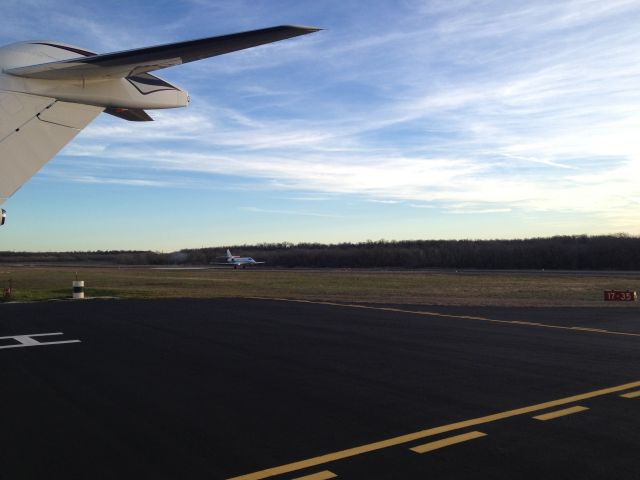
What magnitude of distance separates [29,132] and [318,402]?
5.13 meters

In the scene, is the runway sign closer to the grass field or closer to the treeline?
the grass field

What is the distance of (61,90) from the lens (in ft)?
22.9

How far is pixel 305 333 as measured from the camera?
13.1 metres

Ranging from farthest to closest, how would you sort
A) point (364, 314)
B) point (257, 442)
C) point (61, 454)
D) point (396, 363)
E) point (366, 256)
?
point (366, 256)
point (364, 314)
point (396, 363)
point (257, 442)
point (61, 454)

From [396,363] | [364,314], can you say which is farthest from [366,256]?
[396,363]

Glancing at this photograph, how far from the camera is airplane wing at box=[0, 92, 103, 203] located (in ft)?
22.0

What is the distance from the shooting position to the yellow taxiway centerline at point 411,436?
A: 16.2ft

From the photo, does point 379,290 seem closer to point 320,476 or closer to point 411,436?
point 411,436

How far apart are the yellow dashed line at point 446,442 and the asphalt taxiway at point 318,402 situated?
2cm

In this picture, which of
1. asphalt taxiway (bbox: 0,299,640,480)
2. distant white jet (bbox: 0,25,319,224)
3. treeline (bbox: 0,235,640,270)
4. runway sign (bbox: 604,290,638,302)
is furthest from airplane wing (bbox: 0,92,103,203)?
treeline (bbox: 0,235,640,270)

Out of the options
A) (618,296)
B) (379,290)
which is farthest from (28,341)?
(379,290)

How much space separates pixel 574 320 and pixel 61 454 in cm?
1461

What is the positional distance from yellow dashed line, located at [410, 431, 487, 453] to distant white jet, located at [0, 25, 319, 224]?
4686mm

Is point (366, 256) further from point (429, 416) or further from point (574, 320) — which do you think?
point (429, 416)
